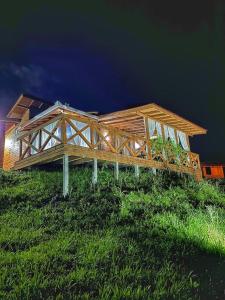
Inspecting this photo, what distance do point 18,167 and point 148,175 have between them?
6.82 meters

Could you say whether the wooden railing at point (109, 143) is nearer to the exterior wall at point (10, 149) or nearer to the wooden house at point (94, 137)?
the wooden house at point (94, 137)

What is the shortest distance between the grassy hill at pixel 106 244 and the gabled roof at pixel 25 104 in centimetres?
915

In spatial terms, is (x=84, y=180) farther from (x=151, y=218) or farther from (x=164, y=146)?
(x=164, y=146)

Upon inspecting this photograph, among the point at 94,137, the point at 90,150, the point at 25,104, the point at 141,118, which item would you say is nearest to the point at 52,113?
the point at 94,137

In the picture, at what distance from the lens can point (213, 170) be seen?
119ft

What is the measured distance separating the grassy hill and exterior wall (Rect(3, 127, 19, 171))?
8.11 metres

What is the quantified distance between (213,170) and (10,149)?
84.0 feet

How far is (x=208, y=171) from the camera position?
36.5 meters

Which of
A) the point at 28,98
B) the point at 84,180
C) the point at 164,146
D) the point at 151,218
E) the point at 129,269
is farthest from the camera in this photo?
the point at 28,98

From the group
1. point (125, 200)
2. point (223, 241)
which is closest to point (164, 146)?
point (125, 200)

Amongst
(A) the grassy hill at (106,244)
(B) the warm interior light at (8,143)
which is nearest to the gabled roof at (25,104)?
(B) the warm interior light at (8,143)

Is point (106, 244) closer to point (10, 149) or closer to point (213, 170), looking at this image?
point (10, 149)

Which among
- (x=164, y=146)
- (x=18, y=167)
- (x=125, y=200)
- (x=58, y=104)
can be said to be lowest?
(x=125, y=200)

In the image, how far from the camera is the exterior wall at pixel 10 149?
1982 cm
